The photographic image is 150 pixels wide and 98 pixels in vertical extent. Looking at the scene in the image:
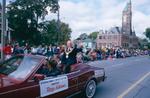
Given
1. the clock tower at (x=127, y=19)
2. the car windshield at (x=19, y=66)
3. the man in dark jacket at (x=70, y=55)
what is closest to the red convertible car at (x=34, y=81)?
the car windshield at (x=19, y=66)

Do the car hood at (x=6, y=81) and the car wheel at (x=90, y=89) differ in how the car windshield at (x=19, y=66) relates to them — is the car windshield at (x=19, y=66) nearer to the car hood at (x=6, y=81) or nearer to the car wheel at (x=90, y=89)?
the car hood at (x=6, y=81)

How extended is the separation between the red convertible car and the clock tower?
11374 cm

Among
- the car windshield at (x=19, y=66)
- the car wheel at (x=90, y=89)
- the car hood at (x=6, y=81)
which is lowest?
the car wheel at (x=90, y=89)

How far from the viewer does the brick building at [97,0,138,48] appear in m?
111

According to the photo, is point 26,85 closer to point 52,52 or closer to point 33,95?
point 33,95

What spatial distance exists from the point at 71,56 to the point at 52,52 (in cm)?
1621

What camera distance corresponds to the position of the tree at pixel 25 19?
2112 inches

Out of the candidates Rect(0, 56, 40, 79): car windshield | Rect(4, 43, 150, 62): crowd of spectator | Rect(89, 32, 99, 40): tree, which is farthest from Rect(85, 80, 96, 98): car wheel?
Rect(89, 32, 99, 40): tree

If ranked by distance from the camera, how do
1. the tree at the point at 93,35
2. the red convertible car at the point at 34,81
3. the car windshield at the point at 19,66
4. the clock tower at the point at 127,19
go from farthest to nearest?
the tree at the point at 93,35 → the clock tower at the point at 127,19 → the car windshield at the point at 19,66 → the red convertible car at the point at 34,81

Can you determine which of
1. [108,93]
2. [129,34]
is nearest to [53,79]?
[108,93]

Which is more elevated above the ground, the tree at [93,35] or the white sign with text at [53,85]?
the tree at [93,35]

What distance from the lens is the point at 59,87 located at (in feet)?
23.1

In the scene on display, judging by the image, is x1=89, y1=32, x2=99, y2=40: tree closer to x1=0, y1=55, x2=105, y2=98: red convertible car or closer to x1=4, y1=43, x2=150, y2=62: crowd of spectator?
x1=4, y1=43, x2=150, y2=62: crowd of spectator

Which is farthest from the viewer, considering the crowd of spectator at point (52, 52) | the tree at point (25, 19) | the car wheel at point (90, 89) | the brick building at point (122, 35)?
the brick building at point (122, 35)
